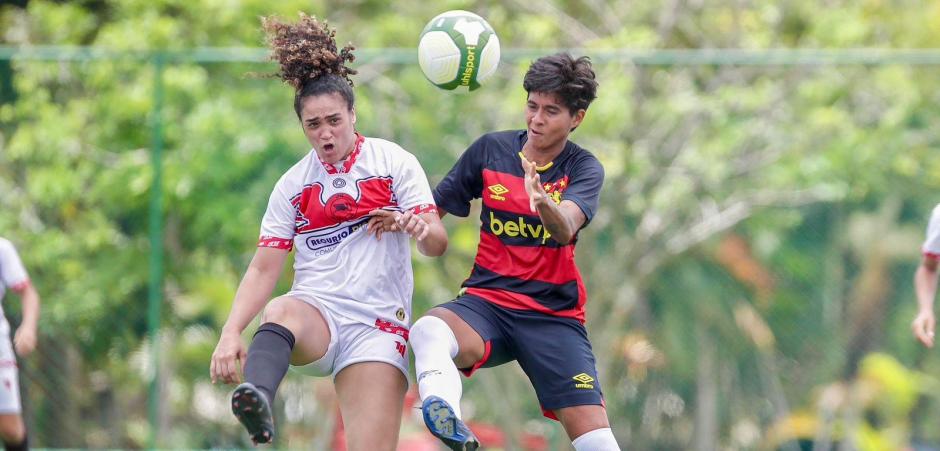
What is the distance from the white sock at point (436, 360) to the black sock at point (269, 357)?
0.46 metres

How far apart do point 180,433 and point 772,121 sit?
Answer: 4531 mm

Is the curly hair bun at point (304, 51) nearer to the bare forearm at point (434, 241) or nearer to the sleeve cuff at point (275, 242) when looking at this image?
the sleeve cuff at point (275, 242)

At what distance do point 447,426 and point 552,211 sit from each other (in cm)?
81

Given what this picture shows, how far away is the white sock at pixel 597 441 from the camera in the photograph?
490 cm

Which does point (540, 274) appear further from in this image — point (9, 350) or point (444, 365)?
point (9, 350)

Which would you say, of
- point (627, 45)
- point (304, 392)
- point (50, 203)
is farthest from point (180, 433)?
point (627, 45)

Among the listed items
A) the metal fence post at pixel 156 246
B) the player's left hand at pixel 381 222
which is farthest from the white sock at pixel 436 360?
the metal fence post at pixel 156 246

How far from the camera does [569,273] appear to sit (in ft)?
→ 16.7

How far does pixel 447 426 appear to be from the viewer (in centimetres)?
433

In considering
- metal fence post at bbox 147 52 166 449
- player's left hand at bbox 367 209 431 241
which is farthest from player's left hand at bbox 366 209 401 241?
metal fence post at bbox 147 52 166 449

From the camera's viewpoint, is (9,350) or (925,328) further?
(9,350)

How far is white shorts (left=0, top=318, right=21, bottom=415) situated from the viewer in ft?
22.2

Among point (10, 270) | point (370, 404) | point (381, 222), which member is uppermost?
point (381, 222)

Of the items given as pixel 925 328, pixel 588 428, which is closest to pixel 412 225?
pixel 588 428
